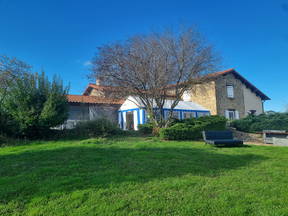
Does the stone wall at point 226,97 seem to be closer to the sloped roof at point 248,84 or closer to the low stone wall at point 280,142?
the sloped roof at point 248,84

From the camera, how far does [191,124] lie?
13969 millimetres

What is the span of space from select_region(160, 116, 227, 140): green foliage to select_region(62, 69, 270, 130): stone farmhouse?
259 cm

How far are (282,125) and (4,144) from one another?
72.3 feet

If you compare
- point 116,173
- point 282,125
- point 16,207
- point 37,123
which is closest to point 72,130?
point 37,123

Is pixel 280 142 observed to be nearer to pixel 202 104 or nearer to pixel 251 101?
pixel 202 104

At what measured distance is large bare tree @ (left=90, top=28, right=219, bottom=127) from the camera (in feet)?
42.5

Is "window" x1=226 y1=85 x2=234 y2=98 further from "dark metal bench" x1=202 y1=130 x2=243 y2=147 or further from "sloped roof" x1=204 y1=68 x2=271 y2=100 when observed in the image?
"dark metal bench" x1=202 y1=130 x2=243 y2=147

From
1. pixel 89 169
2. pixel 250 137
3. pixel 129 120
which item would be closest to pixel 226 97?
pixel 250 137

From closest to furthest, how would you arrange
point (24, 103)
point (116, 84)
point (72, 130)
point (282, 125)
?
point (24, 103) → point (72, 130) → point (116, 84) → point (282, 125)

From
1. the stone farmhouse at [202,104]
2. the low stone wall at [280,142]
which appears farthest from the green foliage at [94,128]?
the low stone wall at [280,142]

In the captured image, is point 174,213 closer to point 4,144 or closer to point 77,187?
point 77,187

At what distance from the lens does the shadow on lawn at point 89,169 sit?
394 centimetres

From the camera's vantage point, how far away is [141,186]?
395 cm

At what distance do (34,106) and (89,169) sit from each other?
7.67 metres
